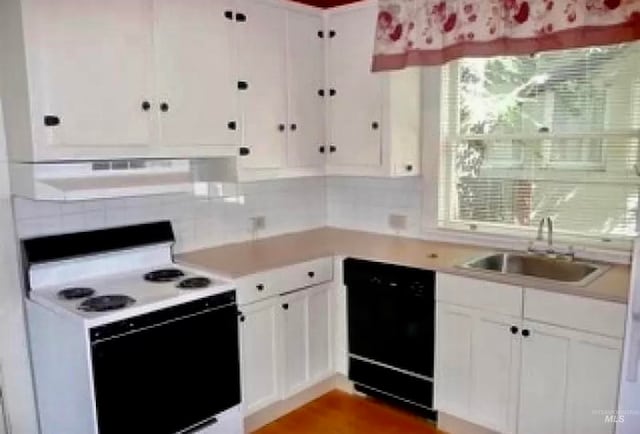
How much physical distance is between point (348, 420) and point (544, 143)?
1.89 meters

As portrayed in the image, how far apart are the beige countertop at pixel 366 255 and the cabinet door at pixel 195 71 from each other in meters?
0.66

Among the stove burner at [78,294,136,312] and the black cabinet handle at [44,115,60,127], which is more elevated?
the black cabinet handle at [44,115,60,127]

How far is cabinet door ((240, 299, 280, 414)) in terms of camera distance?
265 cm

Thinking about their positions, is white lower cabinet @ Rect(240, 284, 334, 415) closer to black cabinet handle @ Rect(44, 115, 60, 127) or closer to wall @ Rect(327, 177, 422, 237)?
wall @ Rect(327, 177, 422, 237)

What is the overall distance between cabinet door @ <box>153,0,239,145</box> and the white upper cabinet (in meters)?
0.75

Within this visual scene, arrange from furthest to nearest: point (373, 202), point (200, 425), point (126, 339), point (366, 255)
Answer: point (373, 202) < point (366, 255) < point (200, 425) < point (126, 339)

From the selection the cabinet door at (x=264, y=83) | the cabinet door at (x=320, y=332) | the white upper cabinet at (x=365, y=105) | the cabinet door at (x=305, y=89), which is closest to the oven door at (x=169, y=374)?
the cabinet door at (x=320, y=332)

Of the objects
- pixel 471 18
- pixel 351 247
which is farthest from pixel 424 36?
Answer: pixel 351 247

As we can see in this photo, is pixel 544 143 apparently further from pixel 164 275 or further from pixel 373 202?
pixel 164 275

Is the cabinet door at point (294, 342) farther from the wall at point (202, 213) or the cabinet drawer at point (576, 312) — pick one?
the cabinet drawer at point (576, 312)

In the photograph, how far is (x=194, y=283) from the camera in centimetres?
246

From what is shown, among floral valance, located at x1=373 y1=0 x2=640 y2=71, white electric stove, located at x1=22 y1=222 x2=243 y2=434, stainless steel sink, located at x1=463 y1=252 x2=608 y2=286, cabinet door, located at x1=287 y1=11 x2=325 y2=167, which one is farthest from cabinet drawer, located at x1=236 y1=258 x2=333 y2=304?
floral valance, located at x1=373 y1=0 x2=640 y2=71

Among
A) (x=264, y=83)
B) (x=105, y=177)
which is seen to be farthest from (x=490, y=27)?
(x=105, y=177)

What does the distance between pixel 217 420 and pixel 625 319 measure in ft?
6.09
